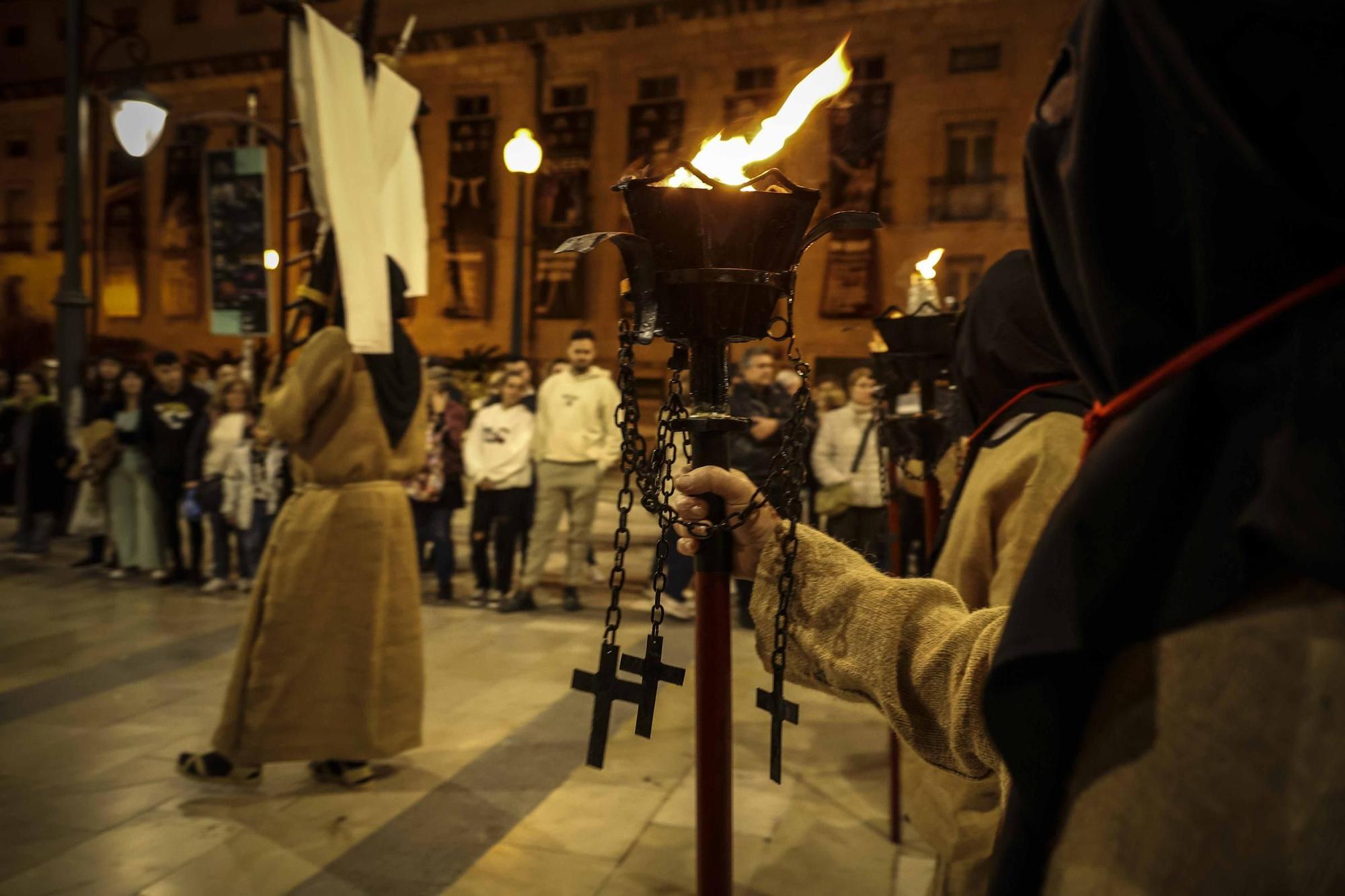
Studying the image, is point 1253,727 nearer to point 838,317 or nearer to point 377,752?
point 377,752

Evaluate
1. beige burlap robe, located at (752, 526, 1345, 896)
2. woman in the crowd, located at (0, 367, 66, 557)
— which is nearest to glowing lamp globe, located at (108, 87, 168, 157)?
woman in the crowd, located at (0, 367, 66, 557)

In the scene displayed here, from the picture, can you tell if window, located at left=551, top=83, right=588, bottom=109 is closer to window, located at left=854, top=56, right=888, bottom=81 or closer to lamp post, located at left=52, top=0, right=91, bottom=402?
window, located at left=854, top=56, right=888, bottom=81

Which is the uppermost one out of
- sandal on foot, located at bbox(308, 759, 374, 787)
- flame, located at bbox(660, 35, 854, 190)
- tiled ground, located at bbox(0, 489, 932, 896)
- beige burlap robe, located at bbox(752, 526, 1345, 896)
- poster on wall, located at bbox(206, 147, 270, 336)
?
poster on wall, located at bbox(206, 147, 270, 336)

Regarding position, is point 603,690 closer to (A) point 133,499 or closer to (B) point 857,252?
(A) point 133,499

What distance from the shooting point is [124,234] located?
1196 inches

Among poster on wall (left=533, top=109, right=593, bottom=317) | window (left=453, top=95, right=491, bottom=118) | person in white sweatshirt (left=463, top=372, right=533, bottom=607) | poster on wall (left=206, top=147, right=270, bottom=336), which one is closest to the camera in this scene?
poster on wall (left=206, top=147, right=270, bottom=336)

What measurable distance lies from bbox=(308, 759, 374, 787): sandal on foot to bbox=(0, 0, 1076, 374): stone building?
57.9 feet

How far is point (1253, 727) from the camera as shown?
75 cm

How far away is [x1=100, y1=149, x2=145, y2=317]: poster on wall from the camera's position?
30078mm

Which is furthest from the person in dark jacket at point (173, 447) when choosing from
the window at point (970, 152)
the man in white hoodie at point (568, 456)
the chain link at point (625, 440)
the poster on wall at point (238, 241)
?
the window at point (970, 152)

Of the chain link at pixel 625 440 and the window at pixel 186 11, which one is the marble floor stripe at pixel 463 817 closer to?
the chain link at pixel 625 440

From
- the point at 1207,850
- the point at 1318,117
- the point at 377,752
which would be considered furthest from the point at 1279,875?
the point at 377,752

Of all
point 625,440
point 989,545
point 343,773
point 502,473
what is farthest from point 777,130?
point 502,473

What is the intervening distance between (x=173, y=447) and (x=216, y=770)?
Result: 556 centimetres
